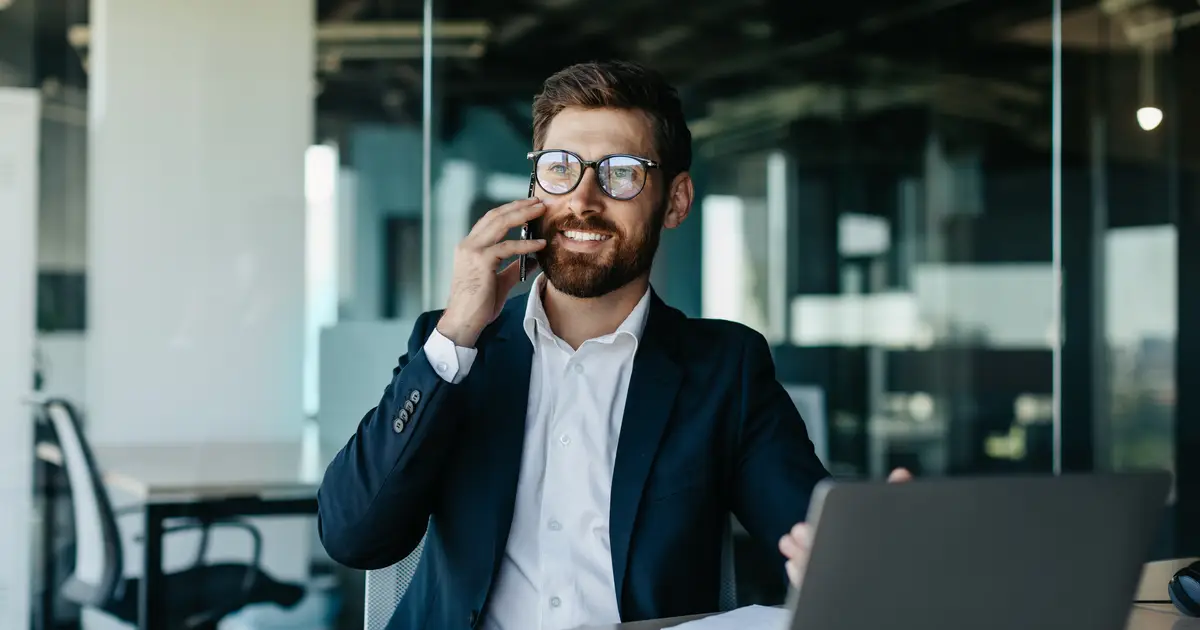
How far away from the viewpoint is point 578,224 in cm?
165

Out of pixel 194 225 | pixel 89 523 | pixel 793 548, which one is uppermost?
pixel 194 225

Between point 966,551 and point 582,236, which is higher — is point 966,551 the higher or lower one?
the lower one

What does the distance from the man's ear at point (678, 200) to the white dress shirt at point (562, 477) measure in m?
0.16

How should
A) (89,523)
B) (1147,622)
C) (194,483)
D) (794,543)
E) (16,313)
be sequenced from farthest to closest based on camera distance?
(194,483) < (16,313) < (89,523) < (1147,622) < (794,543)

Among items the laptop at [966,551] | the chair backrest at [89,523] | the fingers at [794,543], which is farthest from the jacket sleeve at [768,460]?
the chair backrest at [89,523]

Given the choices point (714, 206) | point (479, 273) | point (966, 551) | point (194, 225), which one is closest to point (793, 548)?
point (966, 551)

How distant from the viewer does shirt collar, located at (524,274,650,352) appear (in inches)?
68.2

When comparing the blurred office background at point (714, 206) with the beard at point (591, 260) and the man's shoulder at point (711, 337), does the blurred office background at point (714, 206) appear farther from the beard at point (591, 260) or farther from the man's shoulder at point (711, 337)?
the beard at point (591, 260)

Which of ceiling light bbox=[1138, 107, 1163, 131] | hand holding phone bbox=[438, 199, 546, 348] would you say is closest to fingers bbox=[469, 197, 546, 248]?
hand holding phone bbox=[438, 199, 546, 348]

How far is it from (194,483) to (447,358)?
109 inches

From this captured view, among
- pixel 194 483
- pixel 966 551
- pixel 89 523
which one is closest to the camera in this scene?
pixel 966 551

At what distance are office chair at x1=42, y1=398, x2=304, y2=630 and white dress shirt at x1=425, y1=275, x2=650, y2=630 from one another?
2343mm

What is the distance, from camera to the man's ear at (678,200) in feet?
5.93

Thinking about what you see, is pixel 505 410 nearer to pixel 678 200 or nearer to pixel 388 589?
pixel 388 589
